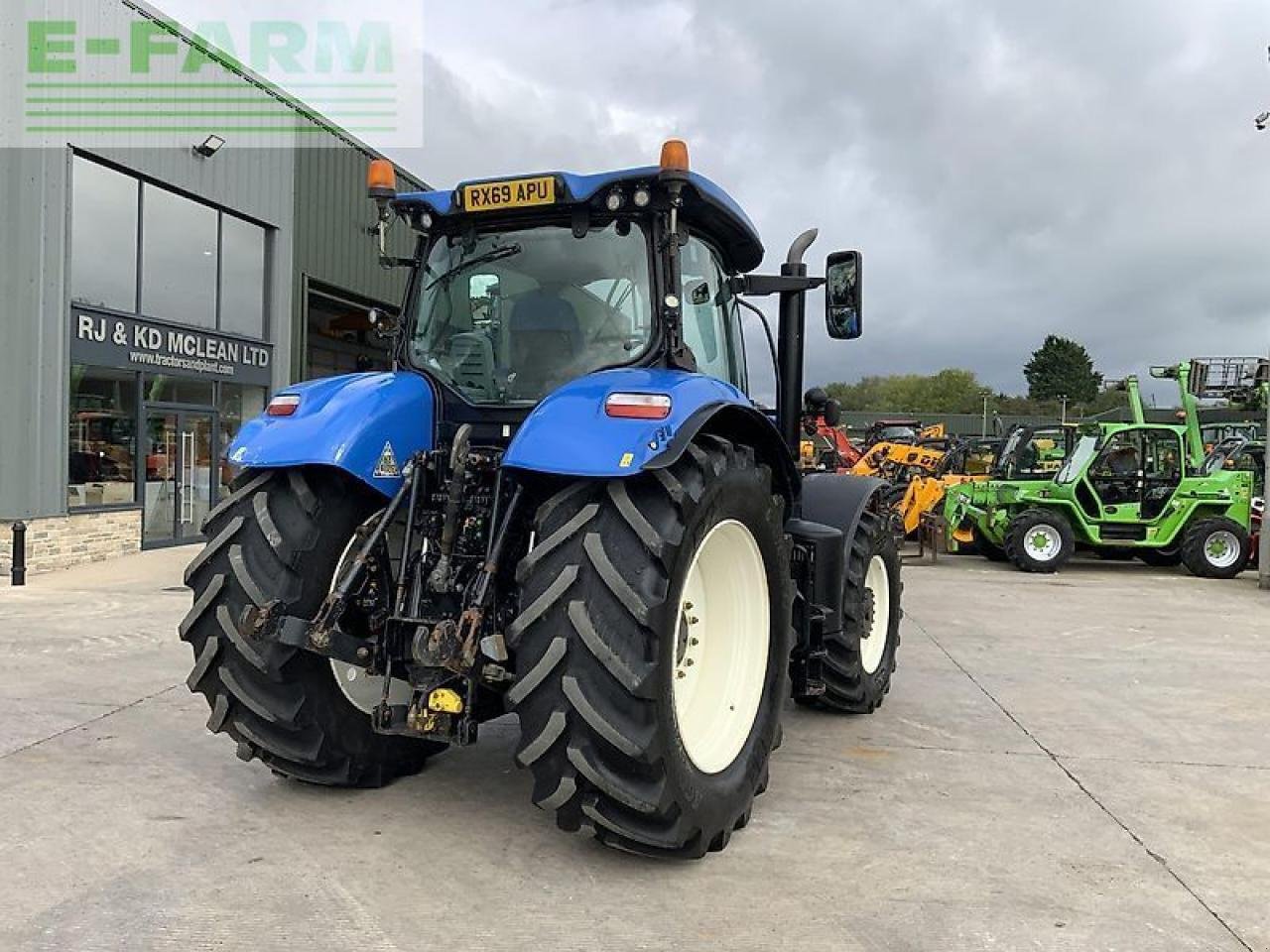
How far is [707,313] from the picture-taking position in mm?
4430

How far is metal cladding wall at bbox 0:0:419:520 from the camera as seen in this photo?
1075 cm

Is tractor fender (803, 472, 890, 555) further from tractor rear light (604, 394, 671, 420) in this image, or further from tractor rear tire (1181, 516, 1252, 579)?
tractor rear tire (1181, 516, 1252, 579)

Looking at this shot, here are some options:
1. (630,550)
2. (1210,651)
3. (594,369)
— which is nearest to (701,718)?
(630,550)

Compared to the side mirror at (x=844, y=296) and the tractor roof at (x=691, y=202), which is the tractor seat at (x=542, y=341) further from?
the side mirror at (x=844, y=296)

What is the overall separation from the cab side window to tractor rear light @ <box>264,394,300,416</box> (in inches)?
61.8

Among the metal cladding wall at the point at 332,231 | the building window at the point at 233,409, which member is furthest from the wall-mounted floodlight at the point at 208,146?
the building window at the point at 233,409

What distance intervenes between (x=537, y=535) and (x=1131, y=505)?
1318 centimetres

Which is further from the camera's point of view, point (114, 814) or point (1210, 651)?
point (1210, 651)

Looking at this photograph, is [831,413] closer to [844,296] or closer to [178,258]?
[844,296]

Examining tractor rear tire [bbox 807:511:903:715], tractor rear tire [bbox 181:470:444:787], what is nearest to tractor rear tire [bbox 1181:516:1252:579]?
tractor rear tire [bbox 807:511:903:715]

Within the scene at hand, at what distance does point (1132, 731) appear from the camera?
5379 millimetres

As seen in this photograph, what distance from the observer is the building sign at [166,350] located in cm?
1180

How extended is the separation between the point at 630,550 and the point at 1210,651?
6715mm

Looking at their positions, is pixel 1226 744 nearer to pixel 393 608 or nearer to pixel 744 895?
→ pixel 744 895
